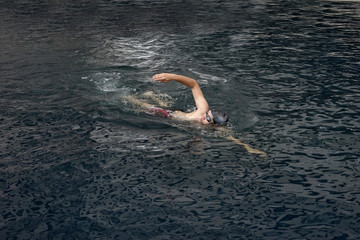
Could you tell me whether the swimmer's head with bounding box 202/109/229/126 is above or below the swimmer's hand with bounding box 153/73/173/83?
below

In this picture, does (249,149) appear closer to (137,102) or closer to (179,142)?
(179,142)

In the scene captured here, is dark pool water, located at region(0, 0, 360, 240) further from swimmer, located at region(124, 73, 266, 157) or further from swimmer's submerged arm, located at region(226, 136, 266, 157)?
swimmer, located at region(124, 73, 266, 157)

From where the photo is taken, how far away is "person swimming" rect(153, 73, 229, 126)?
28.4ft

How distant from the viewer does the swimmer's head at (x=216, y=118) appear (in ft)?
28.5

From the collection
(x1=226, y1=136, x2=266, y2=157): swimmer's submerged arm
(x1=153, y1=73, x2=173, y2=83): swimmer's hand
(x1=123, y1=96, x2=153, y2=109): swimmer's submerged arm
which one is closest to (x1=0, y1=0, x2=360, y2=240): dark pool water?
(x1=226, y1=136, x2=266, y2=157): swimmer's submerged arm

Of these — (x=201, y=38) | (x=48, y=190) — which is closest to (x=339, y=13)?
(x=201, y=38)

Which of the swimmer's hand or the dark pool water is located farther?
the swimmer's hand

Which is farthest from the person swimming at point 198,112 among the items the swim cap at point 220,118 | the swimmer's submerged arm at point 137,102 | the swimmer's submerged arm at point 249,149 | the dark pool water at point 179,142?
the swimmer's submerged arm at point 137,102

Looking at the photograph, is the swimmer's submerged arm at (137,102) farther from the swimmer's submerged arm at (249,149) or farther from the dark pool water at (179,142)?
the swimmer's submerged arm at (249,149)

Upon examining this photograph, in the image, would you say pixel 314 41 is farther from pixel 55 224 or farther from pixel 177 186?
pixel 55 224

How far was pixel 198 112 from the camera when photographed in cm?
916

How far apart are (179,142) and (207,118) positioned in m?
→ 0.88

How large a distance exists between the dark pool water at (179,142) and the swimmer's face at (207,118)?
0.62 ft

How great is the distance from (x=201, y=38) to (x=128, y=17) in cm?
646
